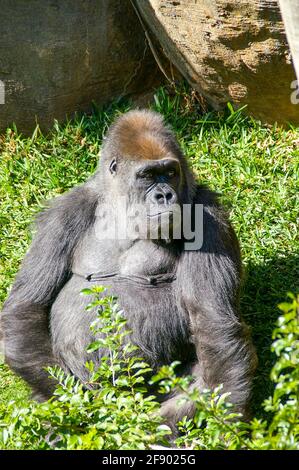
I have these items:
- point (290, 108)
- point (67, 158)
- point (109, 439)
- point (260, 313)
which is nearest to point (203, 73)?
point (290, 108)

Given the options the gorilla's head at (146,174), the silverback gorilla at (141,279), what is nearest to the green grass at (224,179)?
the silverback gorilla at (141,279)

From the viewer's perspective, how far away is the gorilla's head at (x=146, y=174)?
489cm

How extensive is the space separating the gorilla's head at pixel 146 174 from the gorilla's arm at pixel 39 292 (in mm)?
279

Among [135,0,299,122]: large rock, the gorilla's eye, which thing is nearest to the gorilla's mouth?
the gorilla's eye

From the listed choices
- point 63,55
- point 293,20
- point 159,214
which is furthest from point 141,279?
point 63,55

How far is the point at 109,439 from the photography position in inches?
145

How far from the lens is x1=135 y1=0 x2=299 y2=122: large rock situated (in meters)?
5.79

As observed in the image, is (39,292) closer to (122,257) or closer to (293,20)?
(122,257)

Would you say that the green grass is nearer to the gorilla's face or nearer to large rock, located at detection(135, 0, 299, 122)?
large rock, located at detection(135, 0, 299, 122)

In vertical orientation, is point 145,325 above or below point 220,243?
below

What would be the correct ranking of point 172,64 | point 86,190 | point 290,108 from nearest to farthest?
point 86,190, point 290,108, point 172,64

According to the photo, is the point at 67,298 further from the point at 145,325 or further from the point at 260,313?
the point at 260,313

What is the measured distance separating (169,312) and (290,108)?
2012 millimetres
